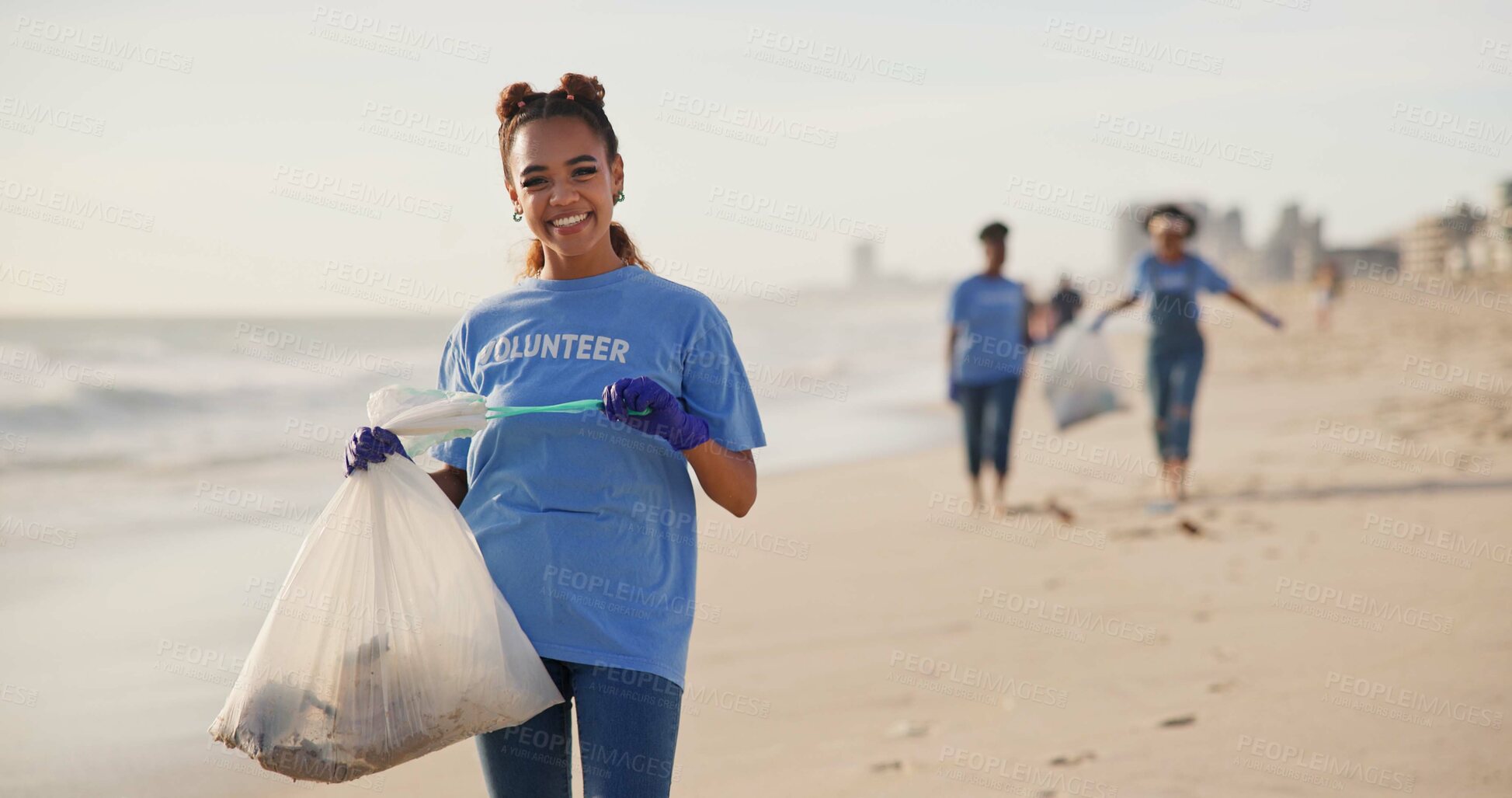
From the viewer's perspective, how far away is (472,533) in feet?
5.82

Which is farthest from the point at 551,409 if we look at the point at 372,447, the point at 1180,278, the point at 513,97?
the point at 1180,278

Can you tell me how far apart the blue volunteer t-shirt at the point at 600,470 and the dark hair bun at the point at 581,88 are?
28cm

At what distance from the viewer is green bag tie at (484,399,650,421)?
170 cm

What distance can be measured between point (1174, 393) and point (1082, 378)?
660 mm

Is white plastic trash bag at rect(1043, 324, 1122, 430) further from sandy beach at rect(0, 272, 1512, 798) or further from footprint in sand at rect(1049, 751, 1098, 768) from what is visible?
footprint in sand at rect(1049, 751, 1098, 768)

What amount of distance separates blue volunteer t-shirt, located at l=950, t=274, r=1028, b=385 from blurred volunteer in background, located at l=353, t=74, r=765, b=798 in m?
5.18

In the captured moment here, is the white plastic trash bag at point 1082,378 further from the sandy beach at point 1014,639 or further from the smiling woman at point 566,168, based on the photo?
the smiling woman at point 566,168

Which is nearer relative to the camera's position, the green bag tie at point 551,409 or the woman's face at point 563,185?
the green bag tie at point 551,409

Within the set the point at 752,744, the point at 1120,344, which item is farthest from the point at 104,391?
the point at 1120,344

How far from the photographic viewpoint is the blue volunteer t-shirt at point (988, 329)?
271 inches

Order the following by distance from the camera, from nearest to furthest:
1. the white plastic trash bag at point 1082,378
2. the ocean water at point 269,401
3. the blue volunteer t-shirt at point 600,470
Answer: the blue volunteer t-shirt at point 600,470
the white plastic trash bag at point 1082,378
the ocean water at point 269,401

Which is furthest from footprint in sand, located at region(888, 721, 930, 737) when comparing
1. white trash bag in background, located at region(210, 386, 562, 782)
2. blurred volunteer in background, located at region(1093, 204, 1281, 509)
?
blurred volunteer in background, located at region(1093, 204, 1281, 509)

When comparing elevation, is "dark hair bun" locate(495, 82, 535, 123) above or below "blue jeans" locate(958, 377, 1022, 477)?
above

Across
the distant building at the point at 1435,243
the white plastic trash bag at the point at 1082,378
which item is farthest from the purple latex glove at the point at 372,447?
A: the distant building at the point at 1435,243
